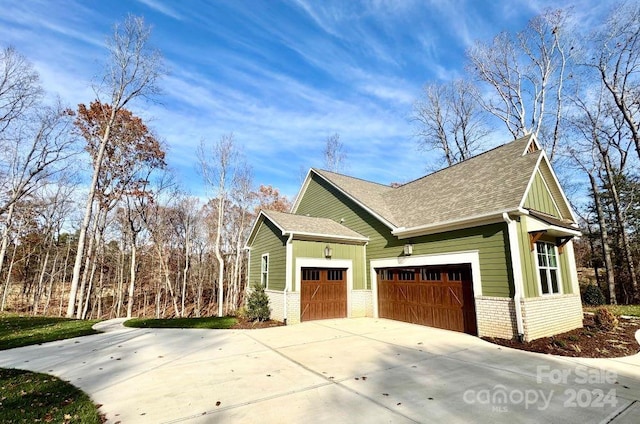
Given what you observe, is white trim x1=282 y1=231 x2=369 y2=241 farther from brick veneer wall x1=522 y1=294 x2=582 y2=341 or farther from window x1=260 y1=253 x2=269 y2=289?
brick veneer wall x1=522 y1=294 x2=582 y2=341

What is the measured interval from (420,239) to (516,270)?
3199 mm

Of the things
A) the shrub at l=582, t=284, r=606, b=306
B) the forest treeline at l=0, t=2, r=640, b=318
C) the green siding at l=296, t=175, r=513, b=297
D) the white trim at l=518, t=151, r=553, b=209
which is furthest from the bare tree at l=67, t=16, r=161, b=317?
the shrub at l=582, t=284, r=606, b=306

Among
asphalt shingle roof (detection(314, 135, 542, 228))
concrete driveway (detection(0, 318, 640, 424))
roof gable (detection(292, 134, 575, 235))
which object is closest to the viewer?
concrete driveway (detection(0, 318, 640, 424))

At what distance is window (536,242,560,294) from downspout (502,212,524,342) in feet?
4.56

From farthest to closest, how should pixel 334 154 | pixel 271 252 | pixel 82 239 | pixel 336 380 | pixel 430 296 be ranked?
pixel 334 154
pixel 82 239
pixel 271 252
pixel 430 296
pixel 336 380

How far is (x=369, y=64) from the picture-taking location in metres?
13.7

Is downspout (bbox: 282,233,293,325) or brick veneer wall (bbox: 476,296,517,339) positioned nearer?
brick veneer wall (bbox: 476,296,517,339)

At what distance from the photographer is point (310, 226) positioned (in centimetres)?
1228

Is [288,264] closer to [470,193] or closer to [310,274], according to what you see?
[310,274]

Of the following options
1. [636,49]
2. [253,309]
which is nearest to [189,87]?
[253,309]

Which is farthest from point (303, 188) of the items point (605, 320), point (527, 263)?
point (605, 320)

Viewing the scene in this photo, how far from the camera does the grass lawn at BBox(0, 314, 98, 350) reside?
8344mm

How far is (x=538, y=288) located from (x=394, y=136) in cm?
1499

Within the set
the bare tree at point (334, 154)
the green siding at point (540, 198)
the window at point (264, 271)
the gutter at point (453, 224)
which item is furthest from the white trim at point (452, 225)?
the bare tree at point (334, 154)
